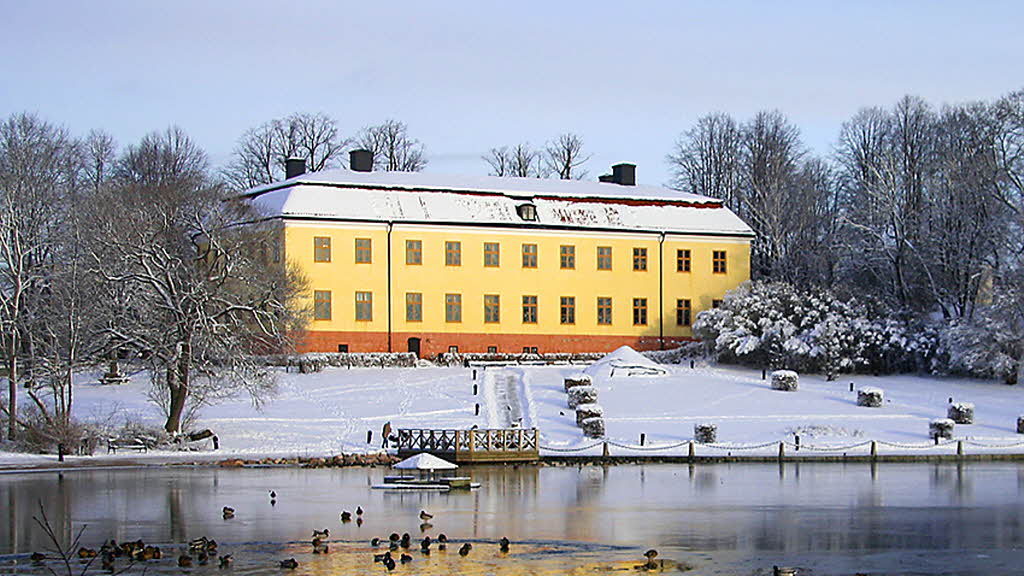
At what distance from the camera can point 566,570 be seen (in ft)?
66.9

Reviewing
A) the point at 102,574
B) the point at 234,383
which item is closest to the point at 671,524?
the point at 102,574

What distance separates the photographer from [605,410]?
49750 mm

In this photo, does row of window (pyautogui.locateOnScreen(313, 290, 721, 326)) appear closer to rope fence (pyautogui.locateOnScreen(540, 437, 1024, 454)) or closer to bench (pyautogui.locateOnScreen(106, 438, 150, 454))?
bench (pyautogui.locateOnScreen(106, 438, 150, 454))

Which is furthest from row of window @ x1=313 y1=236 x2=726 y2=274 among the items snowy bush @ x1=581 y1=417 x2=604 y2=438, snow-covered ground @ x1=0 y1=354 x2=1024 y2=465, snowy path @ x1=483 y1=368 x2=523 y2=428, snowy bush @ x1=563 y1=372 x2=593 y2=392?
snowy bush @ x1=581 y1=417 x2=604 y2=438

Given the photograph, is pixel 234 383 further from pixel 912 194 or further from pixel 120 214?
pixel 912 194

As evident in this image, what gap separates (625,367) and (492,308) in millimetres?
11020

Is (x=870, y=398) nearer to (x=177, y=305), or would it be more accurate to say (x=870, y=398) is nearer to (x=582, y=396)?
(x=582, y=396)

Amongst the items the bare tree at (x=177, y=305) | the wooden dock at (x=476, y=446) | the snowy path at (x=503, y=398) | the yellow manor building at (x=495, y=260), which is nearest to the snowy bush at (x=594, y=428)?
the snowy path at (x=503, y=398)

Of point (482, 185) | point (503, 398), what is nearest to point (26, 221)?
point (503, 398)

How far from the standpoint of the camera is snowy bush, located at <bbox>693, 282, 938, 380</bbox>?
59.7 meters

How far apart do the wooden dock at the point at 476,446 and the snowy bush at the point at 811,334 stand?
22580 millimetres

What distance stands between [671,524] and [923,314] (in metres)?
43.2

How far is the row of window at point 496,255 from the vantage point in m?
63.1

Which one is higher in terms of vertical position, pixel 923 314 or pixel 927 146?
pixel 927 146
